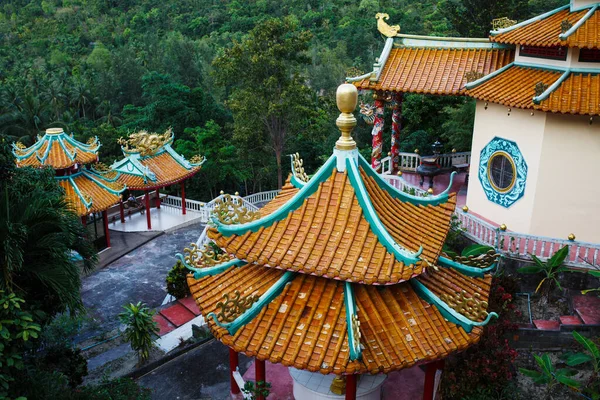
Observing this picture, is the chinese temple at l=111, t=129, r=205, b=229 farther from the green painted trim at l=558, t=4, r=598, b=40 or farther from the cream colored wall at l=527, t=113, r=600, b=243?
the green painted trim at l=558, t=4, r=598, b=40

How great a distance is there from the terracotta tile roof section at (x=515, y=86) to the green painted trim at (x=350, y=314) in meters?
7.26

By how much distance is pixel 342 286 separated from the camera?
23.4 ft

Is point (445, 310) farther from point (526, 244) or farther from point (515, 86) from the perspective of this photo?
point (515, 86)

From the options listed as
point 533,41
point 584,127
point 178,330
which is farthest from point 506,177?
point 178,330

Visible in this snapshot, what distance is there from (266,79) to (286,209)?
63.9ft

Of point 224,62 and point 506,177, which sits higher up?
point 224,62

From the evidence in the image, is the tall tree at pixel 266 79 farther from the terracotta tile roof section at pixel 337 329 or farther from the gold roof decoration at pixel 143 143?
the terracotta tile roof section at pixel 337 329

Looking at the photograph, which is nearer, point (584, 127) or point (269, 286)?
point (269, 286)

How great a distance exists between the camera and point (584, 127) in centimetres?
1173

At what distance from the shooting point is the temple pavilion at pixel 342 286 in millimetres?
6457

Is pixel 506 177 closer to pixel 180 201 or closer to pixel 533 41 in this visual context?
pixel 533 41

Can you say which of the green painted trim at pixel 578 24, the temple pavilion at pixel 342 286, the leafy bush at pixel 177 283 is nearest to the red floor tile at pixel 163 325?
the leafy bush at pixel 177 283

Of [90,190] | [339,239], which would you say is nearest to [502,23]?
[339,239]

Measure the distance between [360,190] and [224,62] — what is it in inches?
816
